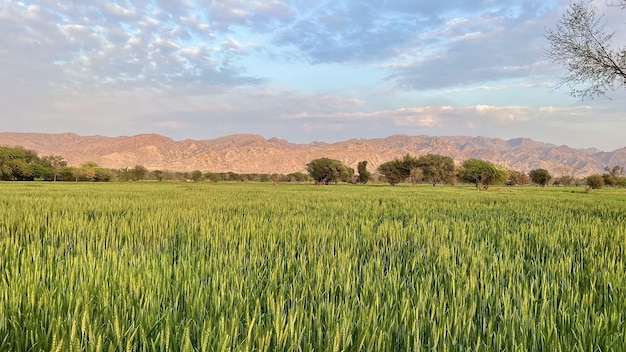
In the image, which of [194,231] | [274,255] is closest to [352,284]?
[274,255]

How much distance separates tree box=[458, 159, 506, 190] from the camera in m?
81.2

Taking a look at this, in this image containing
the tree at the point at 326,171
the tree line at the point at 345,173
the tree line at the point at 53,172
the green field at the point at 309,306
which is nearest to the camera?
the green field at the point at 309,306

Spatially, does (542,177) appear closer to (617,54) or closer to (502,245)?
(617,54)

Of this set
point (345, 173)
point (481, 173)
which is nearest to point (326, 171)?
point (345, 173)

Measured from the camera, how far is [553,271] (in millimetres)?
3758

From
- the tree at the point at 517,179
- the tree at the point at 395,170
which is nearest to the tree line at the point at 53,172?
the tree at the point at 395,170

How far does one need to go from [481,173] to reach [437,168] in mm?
19589

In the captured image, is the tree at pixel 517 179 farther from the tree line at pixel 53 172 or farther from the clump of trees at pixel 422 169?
the tree line at pixel 53 172

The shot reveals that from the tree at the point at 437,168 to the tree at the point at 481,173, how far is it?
949 cm

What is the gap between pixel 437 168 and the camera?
10044cm

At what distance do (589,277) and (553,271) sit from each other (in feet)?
1.03

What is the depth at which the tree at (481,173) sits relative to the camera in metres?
81.2

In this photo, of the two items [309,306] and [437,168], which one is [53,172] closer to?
[437,168]

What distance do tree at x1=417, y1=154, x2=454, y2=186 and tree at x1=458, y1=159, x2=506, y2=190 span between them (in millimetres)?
9494
